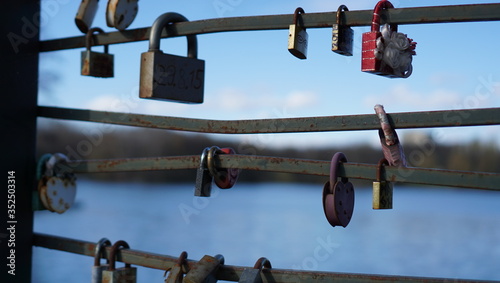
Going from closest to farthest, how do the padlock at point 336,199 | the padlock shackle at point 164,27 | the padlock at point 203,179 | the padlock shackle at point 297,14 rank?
the padlock at point 336,199 < the padlock shackle at point 297,14 < the padlock at point 203,179 < the padlock shackle at point 164,27

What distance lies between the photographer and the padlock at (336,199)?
2139mm

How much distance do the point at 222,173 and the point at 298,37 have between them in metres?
0.57

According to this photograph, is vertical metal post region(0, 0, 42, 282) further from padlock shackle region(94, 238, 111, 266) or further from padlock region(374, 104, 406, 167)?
padlock region(374, 104, 406, 167)

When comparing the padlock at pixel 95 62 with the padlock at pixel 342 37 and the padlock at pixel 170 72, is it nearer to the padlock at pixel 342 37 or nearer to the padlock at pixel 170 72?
the padlock at pixel 170 72

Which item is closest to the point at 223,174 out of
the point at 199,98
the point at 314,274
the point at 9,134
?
the point at 199,98

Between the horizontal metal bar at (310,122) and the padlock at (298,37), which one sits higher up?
the padlock at (298,37)

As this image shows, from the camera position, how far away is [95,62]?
9.82 feet

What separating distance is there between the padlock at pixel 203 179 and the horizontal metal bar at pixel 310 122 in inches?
4.6

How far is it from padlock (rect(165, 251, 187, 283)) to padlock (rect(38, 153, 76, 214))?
838 mm

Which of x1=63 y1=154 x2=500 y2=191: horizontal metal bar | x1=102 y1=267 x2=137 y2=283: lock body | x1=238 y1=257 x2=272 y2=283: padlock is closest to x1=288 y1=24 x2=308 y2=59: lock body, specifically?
x1=63 y1=154 x2=500 y2=191: horizontal metal bar

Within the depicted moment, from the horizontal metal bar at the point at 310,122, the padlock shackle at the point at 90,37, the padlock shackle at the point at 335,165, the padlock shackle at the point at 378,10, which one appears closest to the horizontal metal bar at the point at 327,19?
the padlock shackle at the point at 378,10

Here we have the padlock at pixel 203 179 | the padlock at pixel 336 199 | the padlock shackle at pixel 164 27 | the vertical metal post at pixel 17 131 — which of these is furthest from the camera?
the vertical metal post at pixel 17 131

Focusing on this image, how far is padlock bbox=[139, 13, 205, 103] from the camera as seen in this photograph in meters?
2.45

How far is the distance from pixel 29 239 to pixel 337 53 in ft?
5.70
